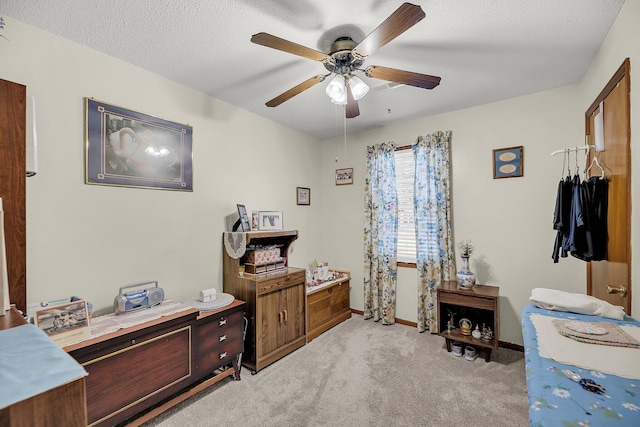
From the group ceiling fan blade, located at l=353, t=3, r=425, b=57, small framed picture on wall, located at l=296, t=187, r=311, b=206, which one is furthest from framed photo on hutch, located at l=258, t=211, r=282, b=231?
ceiling fan blade, located at l=353, t=3, r=425, b=57

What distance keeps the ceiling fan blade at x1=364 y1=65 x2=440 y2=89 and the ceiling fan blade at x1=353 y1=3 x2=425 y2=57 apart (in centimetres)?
19

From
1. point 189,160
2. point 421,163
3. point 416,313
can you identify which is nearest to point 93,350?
point 189,160

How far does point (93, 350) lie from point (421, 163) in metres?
3.41

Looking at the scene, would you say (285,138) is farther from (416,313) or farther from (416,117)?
(416,313)

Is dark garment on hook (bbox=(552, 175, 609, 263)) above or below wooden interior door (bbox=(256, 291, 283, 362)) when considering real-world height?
above

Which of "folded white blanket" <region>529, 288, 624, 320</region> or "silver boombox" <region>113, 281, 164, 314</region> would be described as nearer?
"folded white blanket" <region>529, 288, 624, 320</region>

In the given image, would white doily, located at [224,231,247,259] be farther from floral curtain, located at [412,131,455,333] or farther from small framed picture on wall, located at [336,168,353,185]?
floral curtain, located at [412,131,455,333]

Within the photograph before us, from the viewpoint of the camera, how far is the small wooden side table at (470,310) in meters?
2.63

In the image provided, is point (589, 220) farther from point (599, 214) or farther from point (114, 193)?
point (114, 193)

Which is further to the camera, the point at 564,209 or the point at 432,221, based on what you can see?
the point at 432,221

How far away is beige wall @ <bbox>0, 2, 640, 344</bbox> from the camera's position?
180cm

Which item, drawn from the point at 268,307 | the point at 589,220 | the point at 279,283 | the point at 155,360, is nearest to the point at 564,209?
the point at 589,220

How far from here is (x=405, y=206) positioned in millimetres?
3576

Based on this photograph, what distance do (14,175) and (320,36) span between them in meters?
1.81
